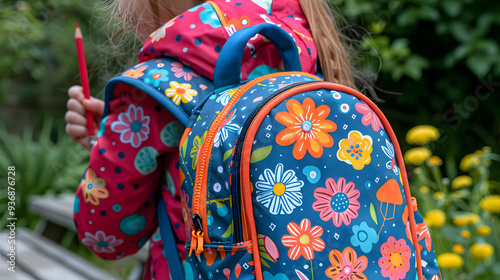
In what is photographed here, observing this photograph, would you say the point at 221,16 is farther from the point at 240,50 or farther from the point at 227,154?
the point at 227,154

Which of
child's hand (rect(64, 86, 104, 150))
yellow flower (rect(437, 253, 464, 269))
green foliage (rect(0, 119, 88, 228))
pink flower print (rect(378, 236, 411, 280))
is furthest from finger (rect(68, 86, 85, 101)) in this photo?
green foliage (rect(0, 119, 88, 228))

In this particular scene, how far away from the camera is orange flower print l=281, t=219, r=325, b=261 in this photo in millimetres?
798

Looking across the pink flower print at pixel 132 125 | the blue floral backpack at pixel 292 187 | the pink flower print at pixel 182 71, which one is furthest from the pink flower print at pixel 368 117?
the pink flower print at pixel 132 125

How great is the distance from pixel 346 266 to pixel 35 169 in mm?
3755

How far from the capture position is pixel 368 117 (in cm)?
88

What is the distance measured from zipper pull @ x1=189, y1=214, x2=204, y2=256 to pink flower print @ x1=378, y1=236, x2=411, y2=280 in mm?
307

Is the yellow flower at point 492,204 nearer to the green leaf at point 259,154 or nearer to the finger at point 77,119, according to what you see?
the green leaf at point 259,154

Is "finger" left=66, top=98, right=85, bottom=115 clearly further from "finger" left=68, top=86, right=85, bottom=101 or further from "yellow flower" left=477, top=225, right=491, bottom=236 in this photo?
"yellow flower" left=477, top=225, right=491, bottom=236

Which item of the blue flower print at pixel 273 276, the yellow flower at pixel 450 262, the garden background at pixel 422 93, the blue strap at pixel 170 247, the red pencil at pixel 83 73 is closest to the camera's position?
the blue flower print at pixel 273 276

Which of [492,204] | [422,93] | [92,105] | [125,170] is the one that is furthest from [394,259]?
[422,93]

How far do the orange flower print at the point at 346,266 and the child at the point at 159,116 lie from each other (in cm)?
28

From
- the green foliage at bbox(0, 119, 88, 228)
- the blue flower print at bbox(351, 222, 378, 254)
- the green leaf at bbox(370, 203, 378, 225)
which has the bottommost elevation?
the green foliage at bbox(0, 119, 88, 228)

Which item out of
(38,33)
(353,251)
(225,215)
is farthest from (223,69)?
(38,33)

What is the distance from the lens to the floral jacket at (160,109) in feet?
3.15
